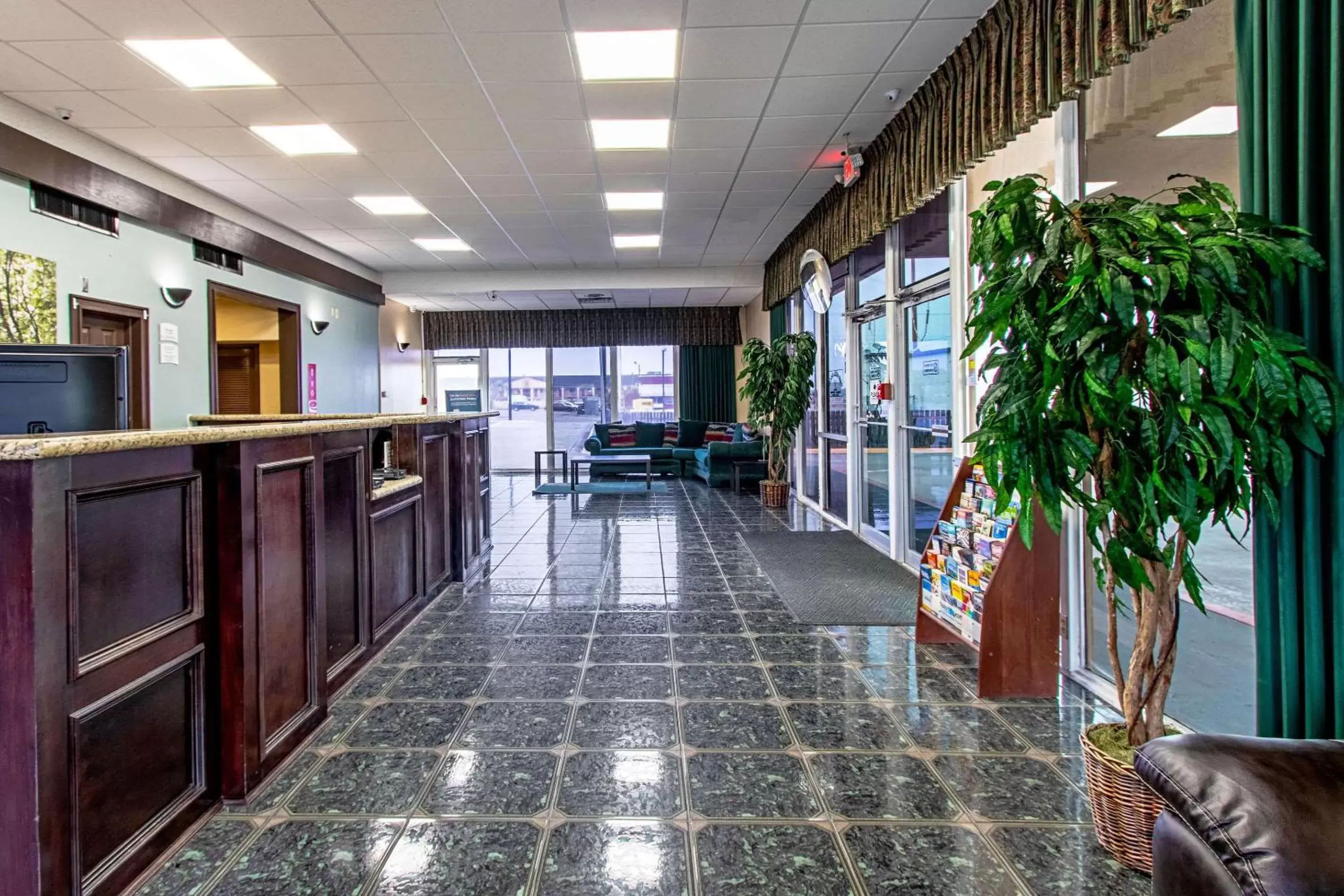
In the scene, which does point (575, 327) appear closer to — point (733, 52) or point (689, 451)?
point (689, 451)

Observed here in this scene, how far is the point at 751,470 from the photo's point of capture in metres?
9.91

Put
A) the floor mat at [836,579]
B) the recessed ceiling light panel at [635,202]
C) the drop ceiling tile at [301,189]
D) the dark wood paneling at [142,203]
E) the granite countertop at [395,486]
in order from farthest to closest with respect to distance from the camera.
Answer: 1. the recessed ceiling light panel at [635,202]
2. the drop ceiling tile at [301,189]
3. the dark wood paneling at [142,203]
4. the floor mat at [836,579]
5. the granite countertop at [395,486]

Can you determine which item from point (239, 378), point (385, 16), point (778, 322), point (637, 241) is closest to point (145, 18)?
point (385, 16)

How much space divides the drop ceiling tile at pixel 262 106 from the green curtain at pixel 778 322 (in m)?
Result: 5.64

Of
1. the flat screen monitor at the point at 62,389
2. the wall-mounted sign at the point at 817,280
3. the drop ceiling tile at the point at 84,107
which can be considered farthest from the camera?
the wall-mounted sign at the point at 817,280

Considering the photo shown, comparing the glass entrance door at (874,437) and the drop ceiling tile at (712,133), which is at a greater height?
the drop ceiling tile at (712,133)

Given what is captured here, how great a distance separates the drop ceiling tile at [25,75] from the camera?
12.3 ft

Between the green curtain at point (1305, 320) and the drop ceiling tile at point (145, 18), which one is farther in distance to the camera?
the drop ceiling tile at point (145, 18)

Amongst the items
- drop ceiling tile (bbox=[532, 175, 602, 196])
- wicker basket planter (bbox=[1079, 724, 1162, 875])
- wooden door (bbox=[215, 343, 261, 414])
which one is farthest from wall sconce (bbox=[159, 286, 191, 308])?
wicker basket planter (bbox=[1079, 724, 1162, 875])

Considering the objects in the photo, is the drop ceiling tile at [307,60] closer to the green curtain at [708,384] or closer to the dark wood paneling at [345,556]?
the dark wood paneling at [345,556]

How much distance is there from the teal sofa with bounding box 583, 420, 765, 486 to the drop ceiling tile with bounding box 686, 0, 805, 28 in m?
6.25

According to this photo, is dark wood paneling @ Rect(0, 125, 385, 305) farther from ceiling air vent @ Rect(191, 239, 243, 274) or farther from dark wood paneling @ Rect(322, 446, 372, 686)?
dark wood paneling @ Rect(322, 446, 372, 686)

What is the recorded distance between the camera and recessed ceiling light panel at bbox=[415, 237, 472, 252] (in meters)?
8.06

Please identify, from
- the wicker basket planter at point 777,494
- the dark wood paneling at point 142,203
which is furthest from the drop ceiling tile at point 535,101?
the wicker basket planter at point 777,494
